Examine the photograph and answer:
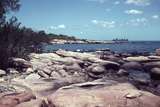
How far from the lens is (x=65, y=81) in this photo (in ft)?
62.4


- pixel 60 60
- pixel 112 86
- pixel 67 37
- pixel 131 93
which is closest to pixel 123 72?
pixel 60 60

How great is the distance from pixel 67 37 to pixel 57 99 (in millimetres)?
176834

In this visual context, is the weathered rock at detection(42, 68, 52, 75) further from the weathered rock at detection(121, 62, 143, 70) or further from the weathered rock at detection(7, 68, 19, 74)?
the weathered rock at detection(121, 62, 143, 70)

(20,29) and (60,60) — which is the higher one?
(20,29)

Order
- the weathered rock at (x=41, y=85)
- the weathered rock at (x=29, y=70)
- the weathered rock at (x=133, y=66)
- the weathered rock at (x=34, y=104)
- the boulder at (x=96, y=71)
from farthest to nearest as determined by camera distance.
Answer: the weathered rock at (x=133, y=66) → the boulder at (x=96, y=71) → the weathered rock at (x=29, y=70) → the weathered rock at (x=41, y=85) → the weathered rock at (x=34, y=104)

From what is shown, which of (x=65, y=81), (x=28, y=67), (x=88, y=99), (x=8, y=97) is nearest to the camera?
(x=88, y=99)

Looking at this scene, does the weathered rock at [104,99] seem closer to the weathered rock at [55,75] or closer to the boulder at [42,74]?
the weathered rock at [55,75]

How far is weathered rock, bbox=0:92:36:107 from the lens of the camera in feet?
42.5

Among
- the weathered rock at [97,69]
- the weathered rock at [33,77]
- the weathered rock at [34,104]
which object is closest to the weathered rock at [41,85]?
the weathered rock at [33,77]

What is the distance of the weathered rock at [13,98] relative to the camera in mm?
12955

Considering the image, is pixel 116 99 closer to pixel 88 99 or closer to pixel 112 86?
pixel 88 99

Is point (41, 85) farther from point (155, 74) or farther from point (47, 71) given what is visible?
point (155, 74)

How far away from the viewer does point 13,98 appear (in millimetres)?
13398

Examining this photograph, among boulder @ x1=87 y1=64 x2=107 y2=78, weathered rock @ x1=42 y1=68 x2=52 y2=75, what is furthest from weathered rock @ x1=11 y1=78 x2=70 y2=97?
boulder @ x1=87 y1=64 x2=107 y2=78
